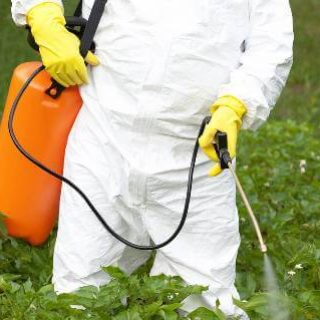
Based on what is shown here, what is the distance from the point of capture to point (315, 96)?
651cm

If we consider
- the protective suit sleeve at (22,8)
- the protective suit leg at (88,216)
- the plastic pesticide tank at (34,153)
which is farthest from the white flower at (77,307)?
the protective suit sleeve at (22,8)

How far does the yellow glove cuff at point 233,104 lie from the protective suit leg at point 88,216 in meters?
0.39

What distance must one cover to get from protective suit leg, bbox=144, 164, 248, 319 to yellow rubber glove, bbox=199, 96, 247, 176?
0.77 ft

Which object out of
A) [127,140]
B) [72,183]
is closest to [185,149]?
[127,140]

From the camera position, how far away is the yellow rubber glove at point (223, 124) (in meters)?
2.52

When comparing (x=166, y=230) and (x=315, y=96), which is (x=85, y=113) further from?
(x=315, y=96)

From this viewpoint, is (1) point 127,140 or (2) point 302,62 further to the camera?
(2) point 302,62

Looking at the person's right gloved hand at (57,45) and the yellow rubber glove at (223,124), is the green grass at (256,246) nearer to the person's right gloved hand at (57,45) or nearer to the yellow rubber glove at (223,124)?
the yellow rubber glove at (223,124)

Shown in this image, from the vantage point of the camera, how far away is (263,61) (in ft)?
8.67

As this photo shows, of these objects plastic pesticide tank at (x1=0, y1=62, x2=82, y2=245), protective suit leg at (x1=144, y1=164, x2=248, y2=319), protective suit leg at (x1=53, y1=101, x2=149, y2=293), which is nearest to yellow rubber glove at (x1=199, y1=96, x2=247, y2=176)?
Result: protective suit leg at (x1=144, y1=164, x2=248, y2=319)

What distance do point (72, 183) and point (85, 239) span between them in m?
0.18

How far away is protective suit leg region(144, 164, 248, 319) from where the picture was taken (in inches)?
109

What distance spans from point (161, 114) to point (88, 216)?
403mm

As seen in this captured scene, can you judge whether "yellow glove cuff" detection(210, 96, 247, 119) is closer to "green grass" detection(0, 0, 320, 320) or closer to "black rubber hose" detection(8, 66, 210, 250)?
"black rubber hose" detection(8, 66, 210, 250)
